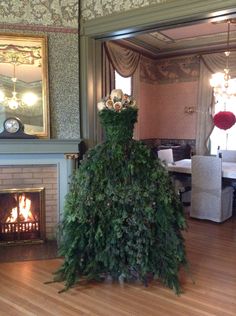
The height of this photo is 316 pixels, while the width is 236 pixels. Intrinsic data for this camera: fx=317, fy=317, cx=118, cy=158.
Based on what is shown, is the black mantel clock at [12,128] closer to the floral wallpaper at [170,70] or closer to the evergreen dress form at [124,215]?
the evergreen dress form at [124,215]

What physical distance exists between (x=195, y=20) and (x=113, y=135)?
1.32 meters

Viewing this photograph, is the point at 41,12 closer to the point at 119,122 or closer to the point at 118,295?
the point at 119,122

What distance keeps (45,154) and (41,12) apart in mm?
1524

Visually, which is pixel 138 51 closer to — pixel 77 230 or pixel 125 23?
pixel 125 23

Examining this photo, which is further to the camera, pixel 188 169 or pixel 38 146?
pixel 188 169

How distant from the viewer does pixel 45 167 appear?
367cm

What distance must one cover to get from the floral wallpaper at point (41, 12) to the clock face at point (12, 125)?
1.03 m

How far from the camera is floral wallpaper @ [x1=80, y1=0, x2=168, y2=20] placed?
312cm

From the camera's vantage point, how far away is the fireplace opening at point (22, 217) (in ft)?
12.3

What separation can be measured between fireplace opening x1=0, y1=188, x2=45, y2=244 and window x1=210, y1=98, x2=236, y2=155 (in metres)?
4.28

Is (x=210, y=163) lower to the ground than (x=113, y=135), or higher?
lower

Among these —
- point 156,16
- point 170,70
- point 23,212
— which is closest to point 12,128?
point 23,212

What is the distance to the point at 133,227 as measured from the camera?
2727 millimetres

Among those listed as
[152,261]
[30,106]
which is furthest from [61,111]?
[152,261]
